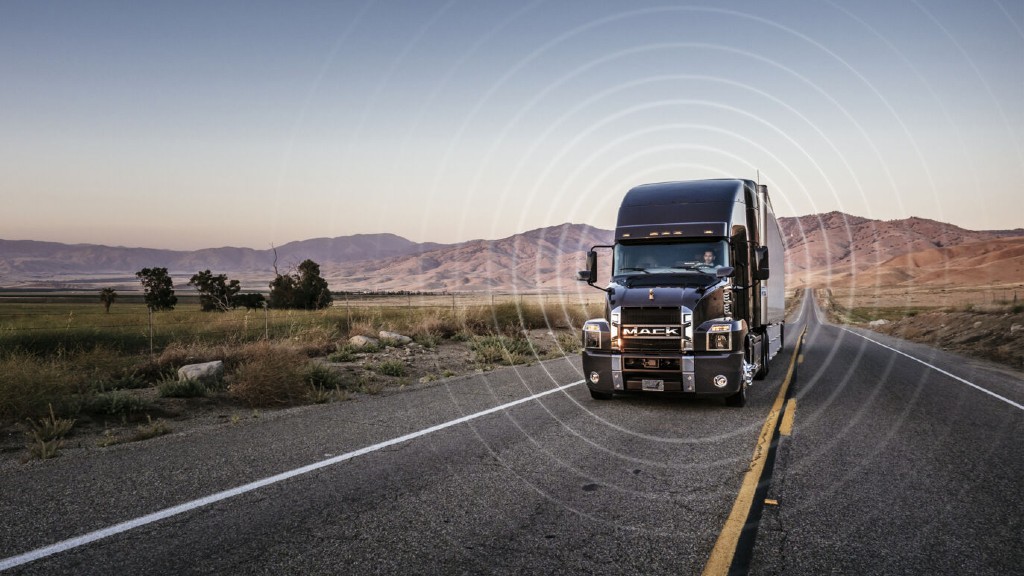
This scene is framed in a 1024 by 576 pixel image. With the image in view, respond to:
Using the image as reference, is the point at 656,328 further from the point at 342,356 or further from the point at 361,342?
the point at 361,342

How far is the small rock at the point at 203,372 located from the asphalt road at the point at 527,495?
10.6 feet

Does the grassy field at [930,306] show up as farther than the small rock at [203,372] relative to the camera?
Yes

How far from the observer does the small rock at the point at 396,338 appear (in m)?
19.4

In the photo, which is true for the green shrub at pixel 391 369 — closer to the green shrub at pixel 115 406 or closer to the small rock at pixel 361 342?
the small rock at pixel 361 342

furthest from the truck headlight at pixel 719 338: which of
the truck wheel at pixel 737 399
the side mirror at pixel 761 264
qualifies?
the side mirror at pixel 761 264

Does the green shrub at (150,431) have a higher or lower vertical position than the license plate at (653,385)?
lower

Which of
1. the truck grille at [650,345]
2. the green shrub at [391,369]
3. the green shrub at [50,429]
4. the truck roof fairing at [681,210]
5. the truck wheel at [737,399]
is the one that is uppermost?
the truck roof fairing at [681,210]

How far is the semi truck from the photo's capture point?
345 inches

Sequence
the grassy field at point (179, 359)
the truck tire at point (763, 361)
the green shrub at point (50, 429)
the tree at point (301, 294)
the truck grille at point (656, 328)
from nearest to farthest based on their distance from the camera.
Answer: the green shrub at point (50, 429) → the truck grille at point (656, 328) → the grassy field at point (179, 359) → the truck tire at point (763, 361) → the tree at point (301, 294)

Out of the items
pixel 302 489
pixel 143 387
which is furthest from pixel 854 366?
pixel 143 387

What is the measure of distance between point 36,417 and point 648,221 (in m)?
9.69

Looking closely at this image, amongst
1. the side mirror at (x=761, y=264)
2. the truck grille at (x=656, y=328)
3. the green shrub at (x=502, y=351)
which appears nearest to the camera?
the truck grille at (x=656, y=328)

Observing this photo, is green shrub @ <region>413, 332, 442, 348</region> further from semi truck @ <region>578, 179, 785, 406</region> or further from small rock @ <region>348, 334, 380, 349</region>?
semi truck @ <region>578, 179, 785, 406</region>

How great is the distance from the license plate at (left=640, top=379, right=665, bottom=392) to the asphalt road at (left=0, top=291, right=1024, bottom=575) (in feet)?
1.34
